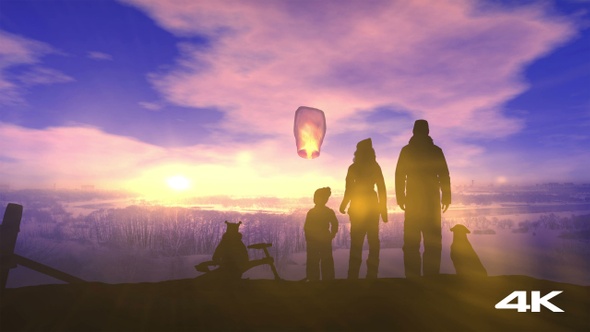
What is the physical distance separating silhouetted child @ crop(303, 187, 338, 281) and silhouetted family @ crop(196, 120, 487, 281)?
1.01 meters

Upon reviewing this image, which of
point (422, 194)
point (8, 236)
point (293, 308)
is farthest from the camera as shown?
point (422, 194)

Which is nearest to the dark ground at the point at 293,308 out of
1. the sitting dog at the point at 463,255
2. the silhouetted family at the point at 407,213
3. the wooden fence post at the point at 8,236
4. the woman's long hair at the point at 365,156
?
the wooden fence post at the point at 8,236

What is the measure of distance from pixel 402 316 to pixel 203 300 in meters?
2.90

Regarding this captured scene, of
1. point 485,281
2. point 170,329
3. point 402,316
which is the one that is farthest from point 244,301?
point 485,281

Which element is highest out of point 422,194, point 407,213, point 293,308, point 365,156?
point 365,156

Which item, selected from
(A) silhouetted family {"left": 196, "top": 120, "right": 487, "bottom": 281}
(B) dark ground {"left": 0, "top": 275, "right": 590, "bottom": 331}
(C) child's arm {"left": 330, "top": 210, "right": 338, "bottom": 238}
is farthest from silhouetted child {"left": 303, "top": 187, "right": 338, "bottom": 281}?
(B) dark ground {"left": 0, "top": 275, "right": 590, "bottom": 331}

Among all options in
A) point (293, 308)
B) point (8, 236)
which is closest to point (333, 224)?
point (293, 308)

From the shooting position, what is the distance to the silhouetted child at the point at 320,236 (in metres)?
11.0

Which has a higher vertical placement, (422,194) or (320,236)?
(422,194)

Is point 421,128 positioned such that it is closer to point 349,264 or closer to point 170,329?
point 349,264

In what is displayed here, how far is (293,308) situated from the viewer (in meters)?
5.68

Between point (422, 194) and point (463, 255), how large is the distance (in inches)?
85.7

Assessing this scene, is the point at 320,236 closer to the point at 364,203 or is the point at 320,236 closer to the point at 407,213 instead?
the point at 364,203

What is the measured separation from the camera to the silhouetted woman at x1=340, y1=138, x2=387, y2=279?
9789mm
